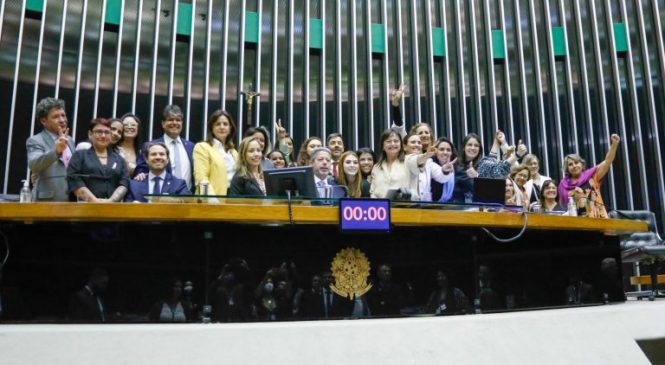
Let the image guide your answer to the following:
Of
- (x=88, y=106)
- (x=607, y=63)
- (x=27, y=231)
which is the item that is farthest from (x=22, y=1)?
(x=607, y=63)

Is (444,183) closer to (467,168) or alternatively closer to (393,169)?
(393,169)

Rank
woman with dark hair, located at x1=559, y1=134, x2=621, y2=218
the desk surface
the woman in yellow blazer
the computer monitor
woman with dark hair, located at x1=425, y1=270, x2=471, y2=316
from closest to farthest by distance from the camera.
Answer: the desk surface, the computer monitor, woman with dark hair, located at x1=425, y1=270, x2=471, y2=316, the woman in yellow blazer, woman with dark hair, located at x1=559, y1=134, x2=621, y2=218

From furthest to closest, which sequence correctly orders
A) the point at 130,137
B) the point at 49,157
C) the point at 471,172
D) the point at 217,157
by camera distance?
1. the point at 471,172
2. the point at 130,137
3. the point at 217,157
4. the point at 49,157

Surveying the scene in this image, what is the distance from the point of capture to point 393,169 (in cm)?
343

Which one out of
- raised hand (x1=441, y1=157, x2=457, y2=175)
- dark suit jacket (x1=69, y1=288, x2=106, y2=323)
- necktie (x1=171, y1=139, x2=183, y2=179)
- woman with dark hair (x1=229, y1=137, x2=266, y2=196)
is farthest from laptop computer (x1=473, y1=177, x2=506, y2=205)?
dark suit jacket (x1=69, y1=288, x2=106, y2=323)

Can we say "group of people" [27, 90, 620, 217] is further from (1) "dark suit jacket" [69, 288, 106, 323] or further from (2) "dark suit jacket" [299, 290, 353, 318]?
(2) "dark suit jacket" [299, 290, 353, 318]

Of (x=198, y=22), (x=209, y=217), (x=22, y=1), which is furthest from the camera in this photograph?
(x=198, y=22)

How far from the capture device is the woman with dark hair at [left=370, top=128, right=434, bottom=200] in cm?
336

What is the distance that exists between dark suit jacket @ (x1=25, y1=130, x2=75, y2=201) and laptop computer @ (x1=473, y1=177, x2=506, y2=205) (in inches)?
81.1

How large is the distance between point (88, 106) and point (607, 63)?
296 inches

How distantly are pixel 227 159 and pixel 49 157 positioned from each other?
975mm

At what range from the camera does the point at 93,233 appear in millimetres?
2473

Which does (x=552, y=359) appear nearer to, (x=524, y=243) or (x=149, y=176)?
(x=524, y=243)

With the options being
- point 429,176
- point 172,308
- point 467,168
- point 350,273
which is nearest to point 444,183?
point 429,176
